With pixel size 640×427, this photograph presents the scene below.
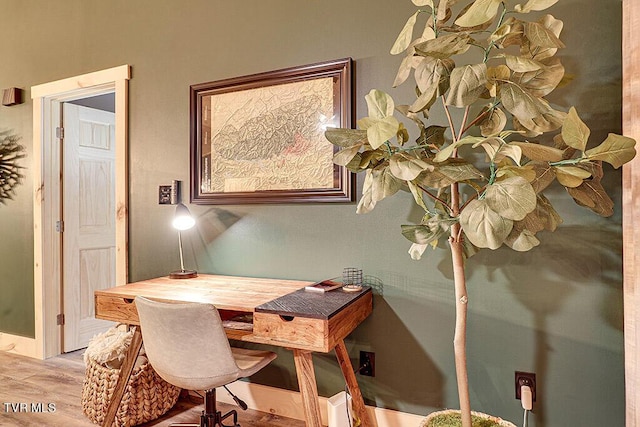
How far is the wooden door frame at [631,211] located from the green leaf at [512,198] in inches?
28.8

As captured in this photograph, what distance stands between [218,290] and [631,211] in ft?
6.08

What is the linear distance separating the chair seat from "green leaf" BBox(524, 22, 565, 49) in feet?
5.34

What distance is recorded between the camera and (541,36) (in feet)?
4.05

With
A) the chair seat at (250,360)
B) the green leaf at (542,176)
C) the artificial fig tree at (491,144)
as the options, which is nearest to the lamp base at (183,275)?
the chair seat at (250,360)

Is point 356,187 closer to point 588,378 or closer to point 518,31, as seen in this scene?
point 518,31

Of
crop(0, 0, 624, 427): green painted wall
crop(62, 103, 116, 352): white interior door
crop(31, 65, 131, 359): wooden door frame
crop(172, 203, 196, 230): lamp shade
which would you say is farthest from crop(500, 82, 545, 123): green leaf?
crop(62, 103, 116, 352): white interior door

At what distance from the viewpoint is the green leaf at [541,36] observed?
4.02ft

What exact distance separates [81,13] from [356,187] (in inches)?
103

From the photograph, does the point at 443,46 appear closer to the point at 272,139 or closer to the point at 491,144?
the point at 491,144

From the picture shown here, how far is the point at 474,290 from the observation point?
76.9 inches

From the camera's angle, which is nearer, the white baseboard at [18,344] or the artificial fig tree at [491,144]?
the artificial fig tree at [491,144]

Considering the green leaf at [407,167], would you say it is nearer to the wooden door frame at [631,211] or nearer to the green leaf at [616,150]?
the green leaf at [616,150]

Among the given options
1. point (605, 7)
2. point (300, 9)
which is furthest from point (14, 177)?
point (605, 7)

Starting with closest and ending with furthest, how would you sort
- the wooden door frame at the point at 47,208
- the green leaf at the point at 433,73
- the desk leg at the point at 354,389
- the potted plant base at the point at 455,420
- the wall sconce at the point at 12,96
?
the green leaf at the point at 433,73 → the potted plant base at the point at 455,420 → the desk leg at the point at 354,389 → the wooden door frame at the point at 47,208 → the wall sconce at the point at 12,96
